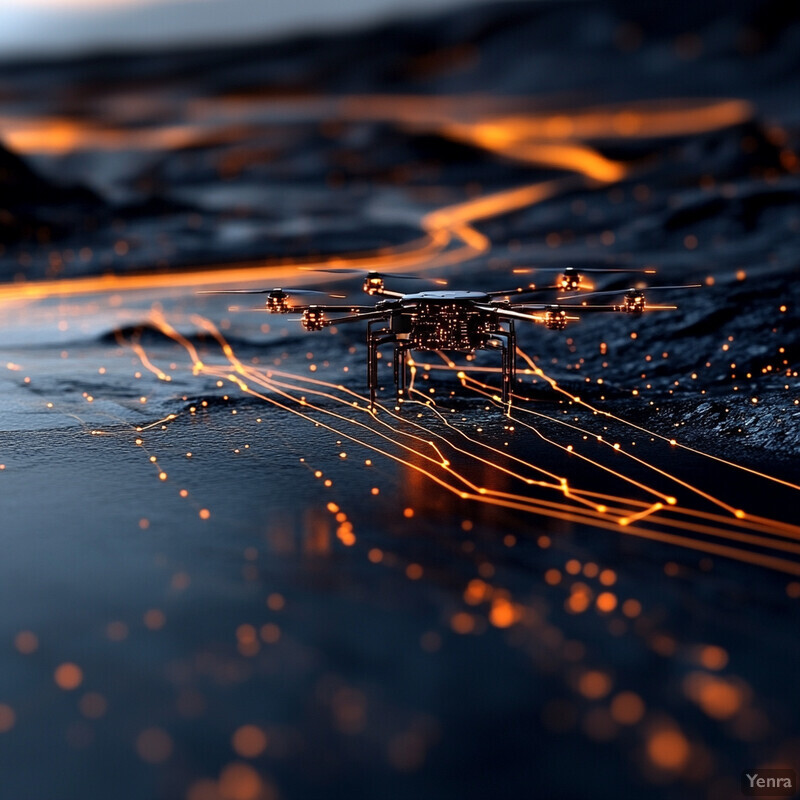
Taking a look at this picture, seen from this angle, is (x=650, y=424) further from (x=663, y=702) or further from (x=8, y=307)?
(x=8, y=307)

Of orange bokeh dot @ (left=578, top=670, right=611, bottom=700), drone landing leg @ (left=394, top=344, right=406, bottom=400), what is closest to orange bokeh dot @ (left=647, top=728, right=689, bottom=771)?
orange bokeh dot @ (left=578, top=670, right=611, bottom=700)

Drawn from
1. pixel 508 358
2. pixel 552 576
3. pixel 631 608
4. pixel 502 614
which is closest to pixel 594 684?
pixel 502 614

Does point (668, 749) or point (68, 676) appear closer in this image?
point (668, 749)

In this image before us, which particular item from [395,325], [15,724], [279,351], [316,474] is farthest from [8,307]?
[15,724]

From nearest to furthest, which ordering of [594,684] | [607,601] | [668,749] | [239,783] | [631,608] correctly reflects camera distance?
[239,783]
[668,749]
[594,684]
[631,608]
[607,601]

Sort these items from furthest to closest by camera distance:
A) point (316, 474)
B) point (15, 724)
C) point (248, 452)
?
point (248, 452), point (316, 474), point (15, 724)

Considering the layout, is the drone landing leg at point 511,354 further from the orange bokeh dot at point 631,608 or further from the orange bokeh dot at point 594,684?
the orange bokeh dot at point 594,684

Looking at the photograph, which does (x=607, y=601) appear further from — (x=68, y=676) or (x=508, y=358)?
(x=508, y=358)

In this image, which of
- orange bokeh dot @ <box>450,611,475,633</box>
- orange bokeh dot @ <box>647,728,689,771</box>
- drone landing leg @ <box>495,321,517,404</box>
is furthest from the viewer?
drone landing leg @ <box>495,321,517,404</box>

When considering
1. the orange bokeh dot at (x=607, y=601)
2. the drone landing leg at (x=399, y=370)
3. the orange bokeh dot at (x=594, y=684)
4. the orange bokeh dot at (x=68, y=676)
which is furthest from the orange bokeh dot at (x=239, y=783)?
the drone landing leg at (x=399, y=370)

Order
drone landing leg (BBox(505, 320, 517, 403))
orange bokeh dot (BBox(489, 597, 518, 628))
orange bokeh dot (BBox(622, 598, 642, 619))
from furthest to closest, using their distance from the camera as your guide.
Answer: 1. drone landing leg (BBox(505, 320, 517, 403))
2. orange bokeh dot (BBox(622, 598, 642, 619))
3. orange bokeh dot (BBox(489, 597, 518, 628))

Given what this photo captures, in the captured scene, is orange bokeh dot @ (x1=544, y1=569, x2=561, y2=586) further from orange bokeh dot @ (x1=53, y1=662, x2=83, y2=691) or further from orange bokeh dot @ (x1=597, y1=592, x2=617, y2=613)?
orange bokeh dot @ (x1=53, y1=662, x2=83, y2=691)
